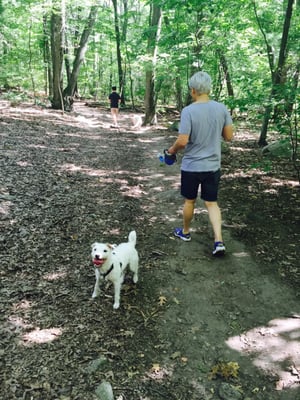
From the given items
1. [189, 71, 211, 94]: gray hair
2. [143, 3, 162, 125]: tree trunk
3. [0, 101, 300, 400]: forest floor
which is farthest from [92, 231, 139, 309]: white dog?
[143, 3, 162, 125]: tree trunk

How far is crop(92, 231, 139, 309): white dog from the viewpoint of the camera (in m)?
3.31

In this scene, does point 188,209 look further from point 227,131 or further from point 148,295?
point 148,295

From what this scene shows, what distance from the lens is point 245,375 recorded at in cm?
292

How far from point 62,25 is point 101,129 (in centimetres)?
499

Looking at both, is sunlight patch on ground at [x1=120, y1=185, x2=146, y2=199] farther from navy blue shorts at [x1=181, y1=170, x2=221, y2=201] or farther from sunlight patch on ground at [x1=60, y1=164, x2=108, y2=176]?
navy blue shorts at [x1=181, y1=170, x2=221, y2=201]

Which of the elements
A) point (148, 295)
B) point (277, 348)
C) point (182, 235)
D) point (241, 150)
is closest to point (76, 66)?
point (241, 150)

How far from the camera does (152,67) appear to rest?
1470cm

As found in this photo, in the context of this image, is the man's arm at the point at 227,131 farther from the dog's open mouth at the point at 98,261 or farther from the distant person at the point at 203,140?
the dog's open mouth at the point at 98,261

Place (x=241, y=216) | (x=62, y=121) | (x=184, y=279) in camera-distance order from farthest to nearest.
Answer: (x=62, y=121) < (x=241, y=216) < (x=184, y=279)

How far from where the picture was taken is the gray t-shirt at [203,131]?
164 inches

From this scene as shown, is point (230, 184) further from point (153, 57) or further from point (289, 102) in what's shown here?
point (153, 57)

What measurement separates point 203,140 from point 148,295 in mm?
2054

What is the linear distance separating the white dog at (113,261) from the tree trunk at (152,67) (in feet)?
39.9

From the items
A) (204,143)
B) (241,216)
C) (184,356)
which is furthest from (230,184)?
(184,356)
